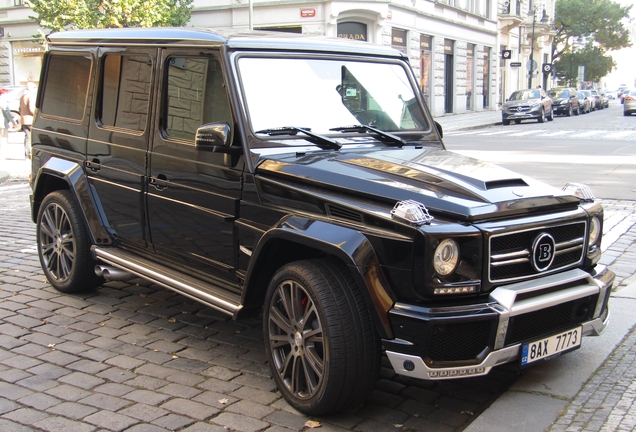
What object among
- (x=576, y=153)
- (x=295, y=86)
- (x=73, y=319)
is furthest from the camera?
(x=576, y=153)

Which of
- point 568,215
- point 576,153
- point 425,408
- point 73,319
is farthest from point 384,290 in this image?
point 576,153

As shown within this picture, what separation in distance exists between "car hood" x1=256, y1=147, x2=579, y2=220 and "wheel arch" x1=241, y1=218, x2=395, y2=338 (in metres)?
0.19

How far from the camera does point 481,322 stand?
11.1 feet

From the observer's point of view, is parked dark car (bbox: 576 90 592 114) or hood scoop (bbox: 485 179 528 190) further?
parked dark car (bbox: 576 90 592 114)

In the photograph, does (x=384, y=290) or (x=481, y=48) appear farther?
(x=481, y=48)

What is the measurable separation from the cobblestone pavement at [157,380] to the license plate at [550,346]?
510 millimetres

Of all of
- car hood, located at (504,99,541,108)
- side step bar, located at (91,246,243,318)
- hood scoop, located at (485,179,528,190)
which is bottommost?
side step bar, located at (91,246,243,318)

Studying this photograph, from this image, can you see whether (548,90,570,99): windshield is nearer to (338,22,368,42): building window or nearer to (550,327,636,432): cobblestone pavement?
(338,22,368,42): building window

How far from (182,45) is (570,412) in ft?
10.7

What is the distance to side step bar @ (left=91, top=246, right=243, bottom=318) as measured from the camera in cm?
436

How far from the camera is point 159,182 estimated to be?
16.4 feet

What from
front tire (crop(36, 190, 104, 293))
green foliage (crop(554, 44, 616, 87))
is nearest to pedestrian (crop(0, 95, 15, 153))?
front tire (crop(36, 190, 104, 293))

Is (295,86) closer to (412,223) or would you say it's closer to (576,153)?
(412,223)

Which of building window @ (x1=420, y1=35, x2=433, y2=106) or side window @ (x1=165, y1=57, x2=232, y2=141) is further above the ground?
building window @ (x1=420, y1=35, x2=433, y2=106)
